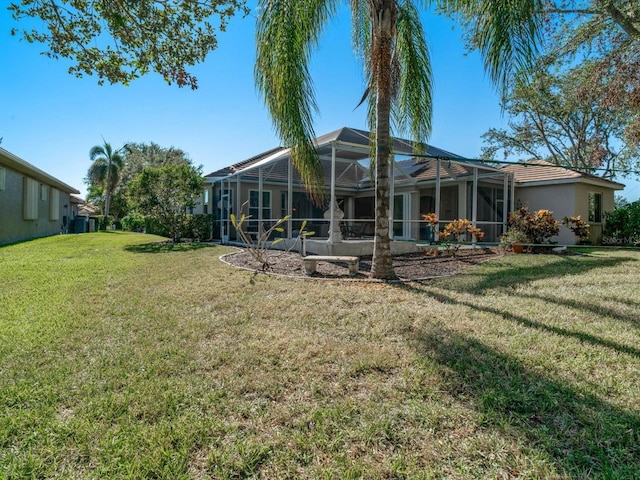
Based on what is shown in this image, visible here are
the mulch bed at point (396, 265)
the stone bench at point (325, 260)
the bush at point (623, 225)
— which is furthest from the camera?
the bush at point (623, 225)

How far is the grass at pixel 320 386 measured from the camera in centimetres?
205

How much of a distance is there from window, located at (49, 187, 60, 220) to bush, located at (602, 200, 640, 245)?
30.0 m

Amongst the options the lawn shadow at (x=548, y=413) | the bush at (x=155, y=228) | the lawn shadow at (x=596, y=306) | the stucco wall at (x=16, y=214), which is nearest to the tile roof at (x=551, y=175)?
the lawn shadow at (x=596, y=306)

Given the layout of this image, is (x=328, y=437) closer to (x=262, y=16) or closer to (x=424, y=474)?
(x=424, y=474)

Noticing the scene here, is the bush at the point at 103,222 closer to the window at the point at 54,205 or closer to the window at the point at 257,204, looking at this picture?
the window at the point at 54,205

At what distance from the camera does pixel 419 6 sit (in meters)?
7.61

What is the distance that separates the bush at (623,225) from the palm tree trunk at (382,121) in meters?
15.2

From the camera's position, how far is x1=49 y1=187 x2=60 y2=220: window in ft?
68.7

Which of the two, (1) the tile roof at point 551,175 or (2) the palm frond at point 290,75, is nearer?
(2) the palm frond at point 290,75

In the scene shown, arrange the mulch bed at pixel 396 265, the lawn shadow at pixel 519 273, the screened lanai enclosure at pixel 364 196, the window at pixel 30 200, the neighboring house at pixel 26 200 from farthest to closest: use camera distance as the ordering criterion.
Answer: the window at pixel 30 200
the screened lanai enclosure at pixel 364 196
the neighboring house at pixel 26 200
the mulch bed at pixel 396 265
the lawn shadow at pixel 519 273

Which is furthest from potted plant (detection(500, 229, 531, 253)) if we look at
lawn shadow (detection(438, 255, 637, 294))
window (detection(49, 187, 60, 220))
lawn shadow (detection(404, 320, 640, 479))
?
window (detection(49, 187, 60, 220))

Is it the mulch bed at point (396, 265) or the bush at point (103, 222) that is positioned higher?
the bush at point (103, 222)

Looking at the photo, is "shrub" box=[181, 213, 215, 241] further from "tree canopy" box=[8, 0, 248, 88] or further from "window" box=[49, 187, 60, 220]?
"tree canopy" box=[8, 0, 248, 88]

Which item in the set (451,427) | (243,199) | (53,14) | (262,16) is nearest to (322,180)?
(262,16)
